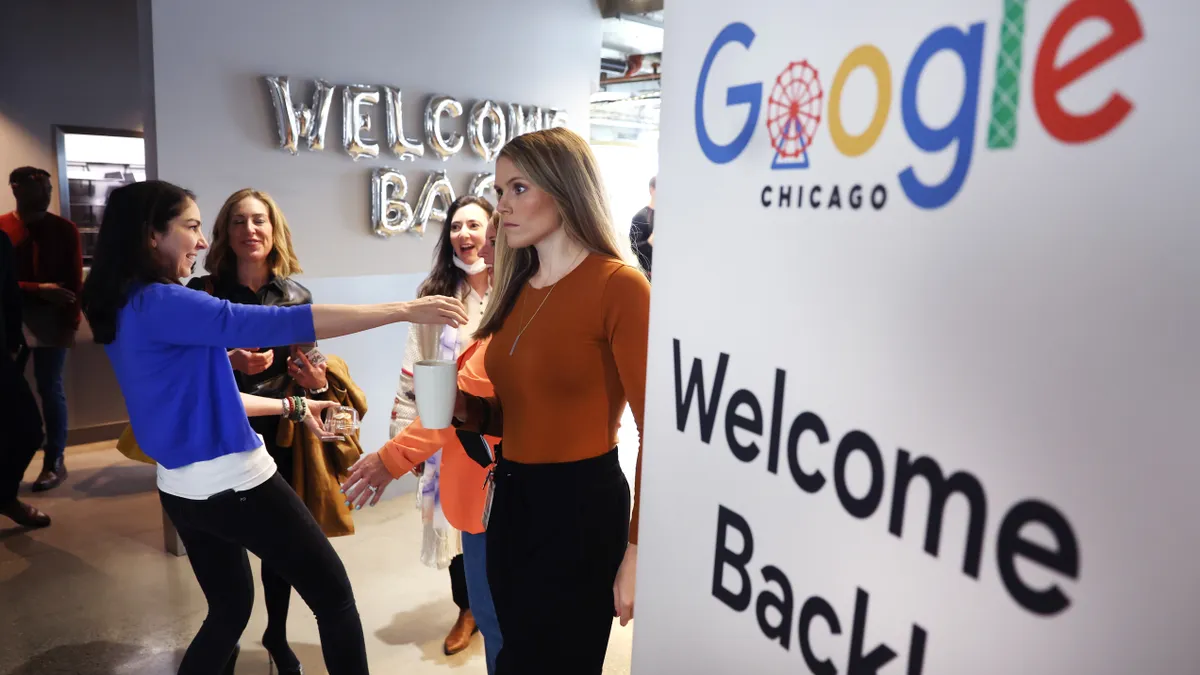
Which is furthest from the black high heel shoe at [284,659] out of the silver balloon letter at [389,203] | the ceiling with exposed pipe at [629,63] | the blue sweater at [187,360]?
the ceiling with exposed pipe at [629,63]

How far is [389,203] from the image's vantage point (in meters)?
3.95

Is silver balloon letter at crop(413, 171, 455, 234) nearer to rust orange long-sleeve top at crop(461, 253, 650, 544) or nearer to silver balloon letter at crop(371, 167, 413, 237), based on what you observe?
silver balloon letter at crop(371, 167, 413, 237)

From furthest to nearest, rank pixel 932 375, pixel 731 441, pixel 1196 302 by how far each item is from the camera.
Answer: pixel 731 441, pixel 932 375, pixel 1196 302

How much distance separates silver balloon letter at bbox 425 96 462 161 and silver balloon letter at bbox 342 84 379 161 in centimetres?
32

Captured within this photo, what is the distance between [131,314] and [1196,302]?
6.71 feet

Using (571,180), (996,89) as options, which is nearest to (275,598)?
(571,180)

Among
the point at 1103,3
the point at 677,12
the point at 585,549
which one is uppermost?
the point at 677,12

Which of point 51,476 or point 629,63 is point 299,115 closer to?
point 51,476

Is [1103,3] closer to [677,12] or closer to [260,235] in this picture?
[677,12]

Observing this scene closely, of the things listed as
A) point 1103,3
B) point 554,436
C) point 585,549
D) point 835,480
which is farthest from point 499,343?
point 1103,3

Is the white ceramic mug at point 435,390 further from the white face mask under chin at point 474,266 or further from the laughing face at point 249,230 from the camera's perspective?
the laughing face at point 249,230

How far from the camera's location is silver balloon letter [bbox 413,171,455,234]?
13.5 ft

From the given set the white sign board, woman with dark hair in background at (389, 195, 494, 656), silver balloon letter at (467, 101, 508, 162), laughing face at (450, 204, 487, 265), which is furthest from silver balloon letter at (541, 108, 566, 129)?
the white sign board

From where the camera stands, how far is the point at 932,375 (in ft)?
1.89
